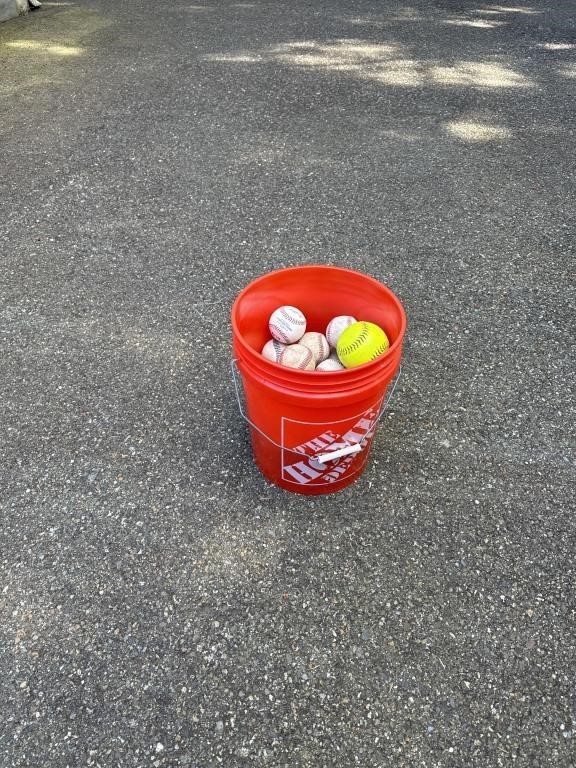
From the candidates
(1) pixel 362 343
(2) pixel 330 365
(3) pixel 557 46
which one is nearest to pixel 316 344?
(2) pixel 330 365

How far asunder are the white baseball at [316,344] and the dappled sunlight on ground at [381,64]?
13.9 ft

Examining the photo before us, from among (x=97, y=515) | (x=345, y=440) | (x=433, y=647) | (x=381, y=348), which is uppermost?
(x=381, y=348)

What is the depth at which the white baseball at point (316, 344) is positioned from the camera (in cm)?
223

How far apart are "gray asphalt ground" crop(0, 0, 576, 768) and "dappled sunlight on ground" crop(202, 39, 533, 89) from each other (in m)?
0.62

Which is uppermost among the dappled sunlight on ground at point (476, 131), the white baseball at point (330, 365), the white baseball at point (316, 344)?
the white baseball at point (316, 344)

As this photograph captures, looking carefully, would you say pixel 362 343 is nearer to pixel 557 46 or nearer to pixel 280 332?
pixel 280 332

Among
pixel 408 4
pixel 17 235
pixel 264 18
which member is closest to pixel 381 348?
pixel 17 235

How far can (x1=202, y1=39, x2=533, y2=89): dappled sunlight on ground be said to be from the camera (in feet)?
18.4

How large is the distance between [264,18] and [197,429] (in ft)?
20.7

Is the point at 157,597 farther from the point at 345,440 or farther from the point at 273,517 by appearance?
the point at 345,440

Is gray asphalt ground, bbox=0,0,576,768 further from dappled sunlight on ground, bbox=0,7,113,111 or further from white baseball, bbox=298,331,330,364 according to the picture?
white baseball, bbox=298,331,330,364

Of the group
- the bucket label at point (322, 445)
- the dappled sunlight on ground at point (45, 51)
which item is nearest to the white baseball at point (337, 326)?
the bucket label at point (322, 445)

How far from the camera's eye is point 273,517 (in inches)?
89.0

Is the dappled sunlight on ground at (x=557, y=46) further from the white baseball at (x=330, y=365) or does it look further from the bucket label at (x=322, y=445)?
the bucket label at (x=322, y=445)
